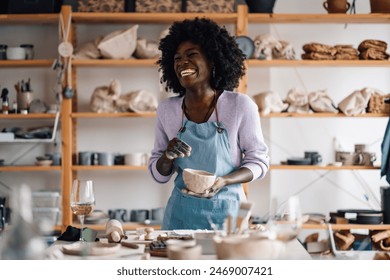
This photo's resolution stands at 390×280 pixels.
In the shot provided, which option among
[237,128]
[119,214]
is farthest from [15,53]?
[237,128]

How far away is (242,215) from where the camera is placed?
1247 millimetres

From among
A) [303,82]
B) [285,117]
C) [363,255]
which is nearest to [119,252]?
[363,255]

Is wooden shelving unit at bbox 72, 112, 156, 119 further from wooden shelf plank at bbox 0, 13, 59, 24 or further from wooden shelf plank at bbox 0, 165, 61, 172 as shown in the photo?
wooden shelf plank at bbox 0, 13, 59, 24

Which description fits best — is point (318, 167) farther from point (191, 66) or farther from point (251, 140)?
point (191, 66)

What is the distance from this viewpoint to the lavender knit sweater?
2093 millimetres

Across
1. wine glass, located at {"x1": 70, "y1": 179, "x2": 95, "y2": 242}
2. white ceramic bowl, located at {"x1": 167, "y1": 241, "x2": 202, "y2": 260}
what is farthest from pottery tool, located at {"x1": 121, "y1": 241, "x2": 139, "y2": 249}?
white ceramic bowl, located at {"x1": 167, "y1": 241, "x2": 202, "y2": 260}

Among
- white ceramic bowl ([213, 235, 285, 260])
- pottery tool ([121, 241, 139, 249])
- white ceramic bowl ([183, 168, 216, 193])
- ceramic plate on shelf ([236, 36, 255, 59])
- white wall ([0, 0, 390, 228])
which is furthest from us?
→ white wall ([0, 0, 390, 228])

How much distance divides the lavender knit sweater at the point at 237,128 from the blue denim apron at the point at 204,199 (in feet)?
0.09

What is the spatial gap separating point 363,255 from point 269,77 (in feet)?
3.98

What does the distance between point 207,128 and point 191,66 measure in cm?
23

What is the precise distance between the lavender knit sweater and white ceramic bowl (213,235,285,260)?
2.82 feet

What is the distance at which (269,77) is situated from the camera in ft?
Result: 12.9

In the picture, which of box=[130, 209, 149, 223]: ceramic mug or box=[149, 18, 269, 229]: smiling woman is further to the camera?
box=[130, 209, 149, 223]: ceramic mug

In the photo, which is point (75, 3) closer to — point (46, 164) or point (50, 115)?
point (50, 115)
